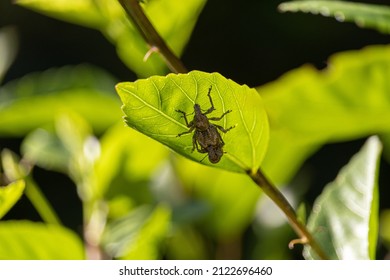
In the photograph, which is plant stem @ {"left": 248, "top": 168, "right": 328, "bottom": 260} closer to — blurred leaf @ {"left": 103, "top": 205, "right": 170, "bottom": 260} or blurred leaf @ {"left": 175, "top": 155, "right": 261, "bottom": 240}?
blurred leaf @ {"left": 103, "top": 205, "right": 170, "bottom": 260}

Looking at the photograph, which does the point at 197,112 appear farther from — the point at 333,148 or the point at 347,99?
the point at 333,148

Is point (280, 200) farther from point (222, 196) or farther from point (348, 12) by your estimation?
point (222, 196)

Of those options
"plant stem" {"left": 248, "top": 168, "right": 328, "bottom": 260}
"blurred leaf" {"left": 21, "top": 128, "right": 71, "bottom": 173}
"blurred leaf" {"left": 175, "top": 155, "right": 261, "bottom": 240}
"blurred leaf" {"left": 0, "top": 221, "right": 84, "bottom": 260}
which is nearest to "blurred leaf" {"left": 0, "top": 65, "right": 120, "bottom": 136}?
"blurred leaf" {"left": 21, "top": 128, "right": 71, "bottom": 173}

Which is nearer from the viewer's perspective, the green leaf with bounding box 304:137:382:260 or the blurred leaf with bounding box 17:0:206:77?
the green leaf with bounding box 304:137:382:260

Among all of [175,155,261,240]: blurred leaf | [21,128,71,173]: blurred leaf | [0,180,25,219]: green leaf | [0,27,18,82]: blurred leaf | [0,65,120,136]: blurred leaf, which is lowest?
[175,155,261,240]: blurred leaf

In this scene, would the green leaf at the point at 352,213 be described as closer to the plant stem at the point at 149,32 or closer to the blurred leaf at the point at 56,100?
the plant stem at the point at 149,32
